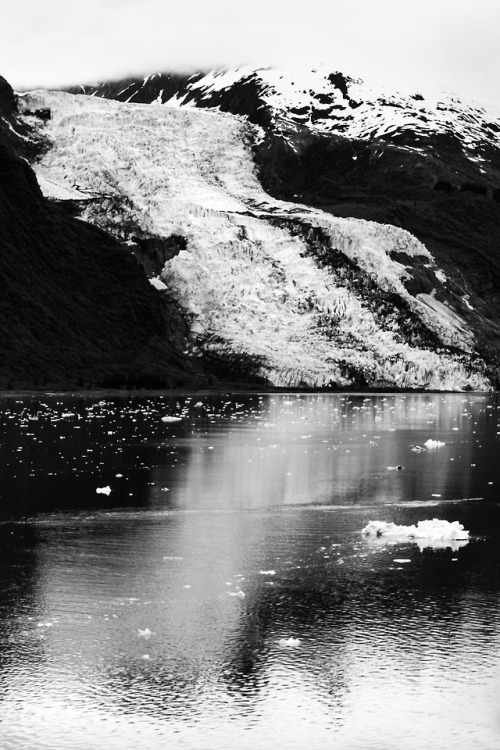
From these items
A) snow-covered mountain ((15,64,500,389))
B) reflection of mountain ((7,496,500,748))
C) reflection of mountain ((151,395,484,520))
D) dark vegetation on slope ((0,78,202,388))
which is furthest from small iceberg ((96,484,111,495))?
snow-covered mountain ((15,64,500,389))

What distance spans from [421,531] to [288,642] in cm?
1093

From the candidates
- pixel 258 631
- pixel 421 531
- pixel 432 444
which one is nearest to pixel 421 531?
pixel 421 531

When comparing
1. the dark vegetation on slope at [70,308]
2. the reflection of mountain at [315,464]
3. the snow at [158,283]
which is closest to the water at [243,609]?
the reflection of mountain at [315,464]

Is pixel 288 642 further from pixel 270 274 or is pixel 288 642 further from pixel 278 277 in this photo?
pixel 270 274

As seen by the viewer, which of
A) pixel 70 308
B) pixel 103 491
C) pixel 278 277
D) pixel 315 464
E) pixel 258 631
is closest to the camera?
pixel 258 631

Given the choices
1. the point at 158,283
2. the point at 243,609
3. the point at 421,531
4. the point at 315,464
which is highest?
the point at 158,283

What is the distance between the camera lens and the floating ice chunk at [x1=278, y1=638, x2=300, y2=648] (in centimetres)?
2101

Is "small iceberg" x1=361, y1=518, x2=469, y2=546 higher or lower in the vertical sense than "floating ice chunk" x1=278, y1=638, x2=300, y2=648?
lower

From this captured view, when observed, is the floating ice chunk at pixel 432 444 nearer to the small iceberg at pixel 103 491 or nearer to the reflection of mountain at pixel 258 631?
the small iceberg at pixel 103 491

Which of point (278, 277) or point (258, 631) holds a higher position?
point (278, 277)

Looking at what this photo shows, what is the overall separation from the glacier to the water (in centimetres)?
11551

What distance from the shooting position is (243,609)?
76.6 feet

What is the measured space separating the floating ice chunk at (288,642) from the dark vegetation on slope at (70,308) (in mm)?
104090

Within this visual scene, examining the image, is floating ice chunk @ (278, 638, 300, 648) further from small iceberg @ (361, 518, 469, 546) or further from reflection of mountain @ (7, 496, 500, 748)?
small iceberg @ (361, 518, 469, 546)
